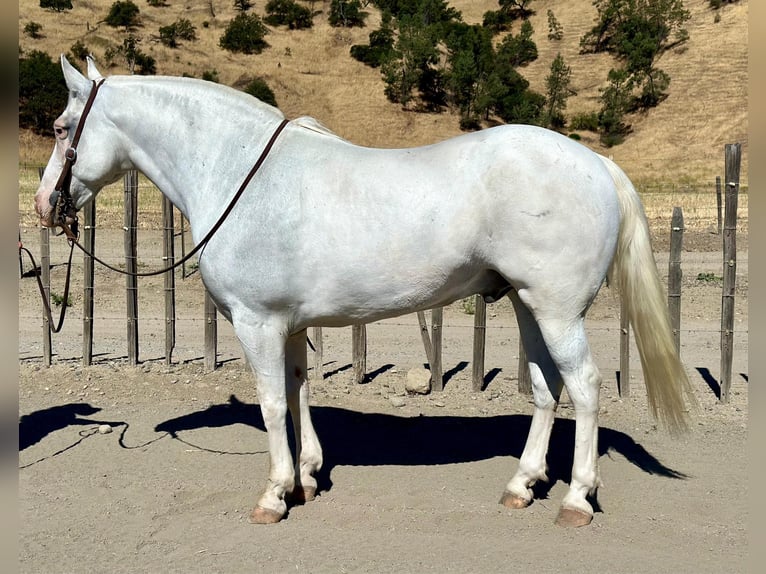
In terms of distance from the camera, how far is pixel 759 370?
3.18m

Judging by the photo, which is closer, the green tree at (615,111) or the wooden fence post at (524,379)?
the wooden fence post at (524,379)

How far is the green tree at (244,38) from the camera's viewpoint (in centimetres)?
5025

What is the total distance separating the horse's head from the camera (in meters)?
4.60

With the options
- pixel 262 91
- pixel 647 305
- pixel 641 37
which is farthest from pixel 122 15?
pixel 647 305

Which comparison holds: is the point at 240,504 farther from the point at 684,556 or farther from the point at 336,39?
the point at 336,39

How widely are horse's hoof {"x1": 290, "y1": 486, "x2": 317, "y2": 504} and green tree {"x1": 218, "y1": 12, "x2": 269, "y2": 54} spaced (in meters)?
48.7

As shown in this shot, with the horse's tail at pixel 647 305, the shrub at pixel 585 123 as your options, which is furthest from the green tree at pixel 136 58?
the horse's tail at pixel 647 305

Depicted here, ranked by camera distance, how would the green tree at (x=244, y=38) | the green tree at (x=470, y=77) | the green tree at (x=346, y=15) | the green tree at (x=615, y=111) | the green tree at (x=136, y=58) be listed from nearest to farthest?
1. the green tree at (x=615, y=111)
2. the green tree at (x=470, y=77)
3. the green tree at (x=136, y=58)
4. the green tree at (x=244, y=38)
5. the green tree at (x=346, y=15)

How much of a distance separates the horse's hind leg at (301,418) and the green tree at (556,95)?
38.8 metres

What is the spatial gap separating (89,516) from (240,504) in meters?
0.89

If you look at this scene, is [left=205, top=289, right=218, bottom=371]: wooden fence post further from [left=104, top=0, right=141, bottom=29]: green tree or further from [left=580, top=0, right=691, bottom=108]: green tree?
[left=104, top=0, right=141, bottom=29]: green tree

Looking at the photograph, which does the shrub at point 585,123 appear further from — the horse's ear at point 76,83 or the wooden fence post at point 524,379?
the horse's ear at point 76,83

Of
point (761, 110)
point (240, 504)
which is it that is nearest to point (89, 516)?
point (240, 504)

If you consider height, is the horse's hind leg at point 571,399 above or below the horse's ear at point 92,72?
below
